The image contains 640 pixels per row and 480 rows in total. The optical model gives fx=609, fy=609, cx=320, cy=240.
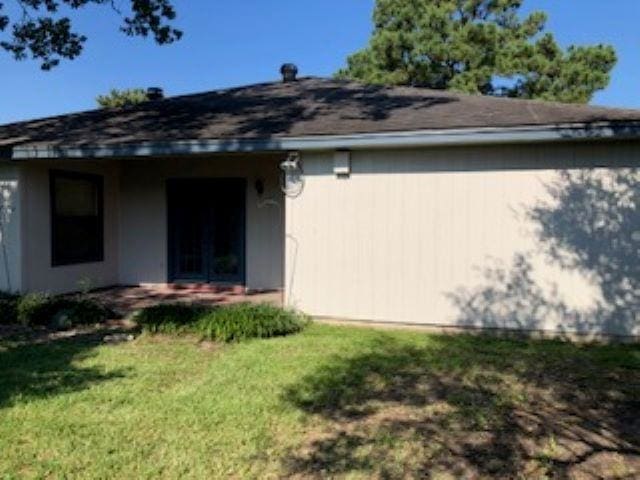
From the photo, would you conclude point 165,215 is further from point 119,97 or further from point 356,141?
point 119,97

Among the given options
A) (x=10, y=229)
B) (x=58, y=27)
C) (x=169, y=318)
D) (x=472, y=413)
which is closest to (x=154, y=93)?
(x=58, y=27)

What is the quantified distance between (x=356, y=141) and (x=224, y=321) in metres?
2.95

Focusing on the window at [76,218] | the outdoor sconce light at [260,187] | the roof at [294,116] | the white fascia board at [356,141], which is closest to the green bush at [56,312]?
the window at [76,218]

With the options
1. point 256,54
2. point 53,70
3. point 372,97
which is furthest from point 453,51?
point 53,70

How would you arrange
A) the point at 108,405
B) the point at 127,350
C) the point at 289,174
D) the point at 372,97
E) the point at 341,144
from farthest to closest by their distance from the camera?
the point at 372,97, the point at 289,174, the point at 341,144, the point at 127,350, the point at 108,405

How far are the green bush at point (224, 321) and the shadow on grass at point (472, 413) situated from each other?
1.39 m

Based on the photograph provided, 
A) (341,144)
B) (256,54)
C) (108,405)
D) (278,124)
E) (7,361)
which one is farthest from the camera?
(256,54)

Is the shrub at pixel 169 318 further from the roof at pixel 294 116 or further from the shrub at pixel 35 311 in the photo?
Result: the roof at pixel 294 116

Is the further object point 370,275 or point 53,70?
point 53,70

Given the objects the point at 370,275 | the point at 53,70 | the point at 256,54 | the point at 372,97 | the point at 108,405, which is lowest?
the point at 108,405

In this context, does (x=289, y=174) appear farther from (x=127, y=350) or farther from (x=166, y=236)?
(x=166, y=236)

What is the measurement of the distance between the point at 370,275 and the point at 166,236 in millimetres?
5163

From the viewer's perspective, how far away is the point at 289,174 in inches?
350

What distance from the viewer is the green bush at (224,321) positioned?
7637 millimetres
